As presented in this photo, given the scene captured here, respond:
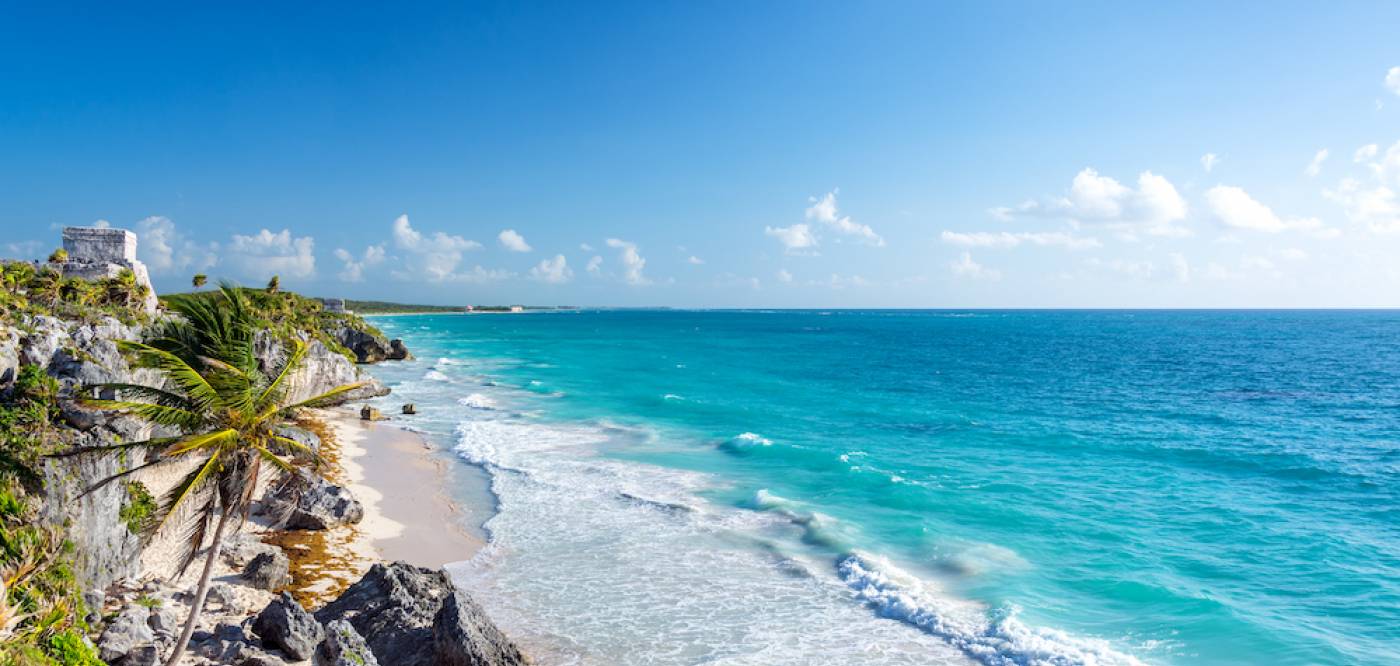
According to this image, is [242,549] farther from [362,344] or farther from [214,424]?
[362,344]

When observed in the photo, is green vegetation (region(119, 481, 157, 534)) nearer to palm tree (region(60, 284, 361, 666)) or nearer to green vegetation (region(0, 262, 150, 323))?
palm tree (region(60, 284, 361, 666))

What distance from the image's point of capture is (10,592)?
10594mm

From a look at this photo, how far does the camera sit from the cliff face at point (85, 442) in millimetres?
12477

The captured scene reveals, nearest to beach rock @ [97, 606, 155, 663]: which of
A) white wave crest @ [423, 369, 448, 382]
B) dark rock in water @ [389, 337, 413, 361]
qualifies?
white wave crest @ [423, 369, 448, 382]

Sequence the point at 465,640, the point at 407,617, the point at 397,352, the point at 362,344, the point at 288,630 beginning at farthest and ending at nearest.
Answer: the point at 397,352 < the point at 362,344 < the point at 407,617 < the point at 288,630 < the point at 465,640

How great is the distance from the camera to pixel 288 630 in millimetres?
11578

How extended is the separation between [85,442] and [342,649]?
23.4ft

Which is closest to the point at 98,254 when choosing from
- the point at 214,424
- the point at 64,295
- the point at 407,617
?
the point at 64,295

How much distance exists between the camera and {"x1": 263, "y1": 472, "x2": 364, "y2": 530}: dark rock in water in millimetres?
18984

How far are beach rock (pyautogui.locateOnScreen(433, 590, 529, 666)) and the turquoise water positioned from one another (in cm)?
223

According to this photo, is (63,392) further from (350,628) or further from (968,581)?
(968,581)

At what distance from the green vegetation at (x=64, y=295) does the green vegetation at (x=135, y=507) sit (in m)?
6.05

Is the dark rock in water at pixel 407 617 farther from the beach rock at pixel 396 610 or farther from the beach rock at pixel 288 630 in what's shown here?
the beach rock at pixel 288 630

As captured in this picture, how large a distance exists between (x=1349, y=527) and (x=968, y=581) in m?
14.0
